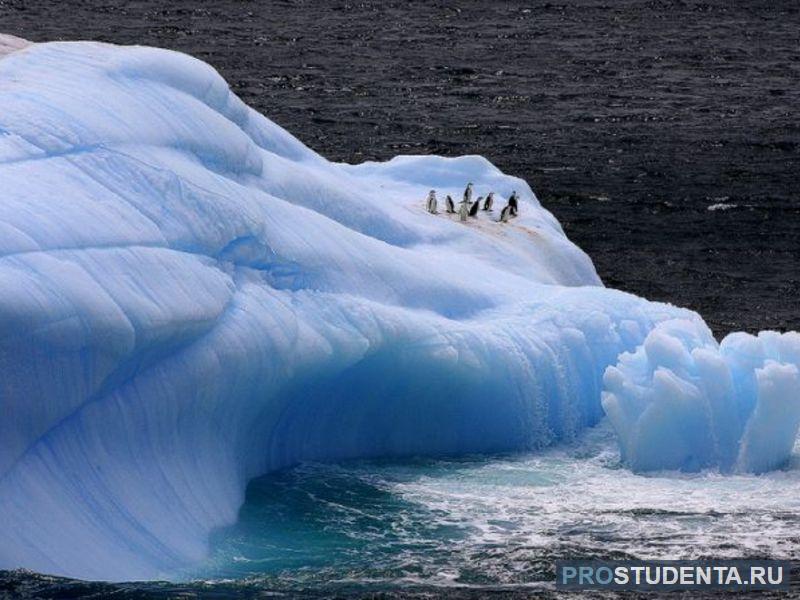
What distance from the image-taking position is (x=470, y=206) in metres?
24.6

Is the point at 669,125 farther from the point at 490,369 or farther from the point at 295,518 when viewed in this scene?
the point at 295,518

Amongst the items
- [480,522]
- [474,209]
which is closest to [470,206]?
[474,209]

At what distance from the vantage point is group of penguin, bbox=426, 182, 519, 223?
24141mm

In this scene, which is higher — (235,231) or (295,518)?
(235,231)

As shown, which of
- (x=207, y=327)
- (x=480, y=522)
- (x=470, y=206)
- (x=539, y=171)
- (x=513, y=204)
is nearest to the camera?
(x=207, y=327)

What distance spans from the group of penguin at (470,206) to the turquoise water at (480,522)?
18.1ft

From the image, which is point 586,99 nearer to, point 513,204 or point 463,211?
point 513,204

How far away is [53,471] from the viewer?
15391 millimetres

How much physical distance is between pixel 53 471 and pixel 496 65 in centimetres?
→ 2847

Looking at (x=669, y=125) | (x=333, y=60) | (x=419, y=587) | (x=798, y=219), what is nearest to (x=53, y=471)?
(x=419, y=587)

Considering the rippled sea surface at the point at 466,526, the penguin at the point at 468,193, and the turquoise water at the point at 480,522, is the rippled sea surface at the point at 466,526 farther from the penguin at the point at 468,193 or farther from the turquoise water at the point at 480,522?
the penguin at the point at 468,193

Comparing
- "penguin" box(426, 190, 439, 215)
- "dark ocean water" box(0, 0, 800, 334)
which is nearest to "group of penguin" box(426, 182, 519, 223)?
"penguin" box(426, 190, 439, 215)

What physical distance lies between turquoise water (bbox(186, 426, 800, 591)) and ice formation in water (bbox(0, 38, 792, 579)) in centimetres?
43

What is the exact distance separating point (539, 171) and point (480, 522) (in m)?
18.1
